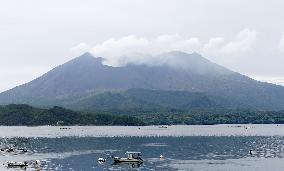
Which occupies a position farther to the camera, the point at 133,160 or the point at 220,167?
the point at 133,160

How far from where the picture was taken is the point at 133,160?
370 ft

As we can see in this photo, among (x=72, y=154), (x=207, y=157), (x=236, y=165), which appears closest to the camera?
(x=236, y=165)

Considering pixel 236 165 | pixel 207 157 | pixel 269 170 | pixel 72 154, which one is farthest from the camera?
pixel 72 154

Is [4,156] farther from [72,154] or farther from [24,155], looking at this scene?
[72,154]

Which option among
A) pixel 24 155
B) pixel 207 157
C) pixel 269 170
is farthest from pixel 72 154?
pixel 269 170

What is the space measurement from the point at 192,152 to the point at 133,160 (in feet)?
99.9

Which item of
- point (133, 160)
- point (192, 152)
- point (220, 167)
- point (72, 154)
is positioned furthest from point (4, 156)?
point (220, 167)

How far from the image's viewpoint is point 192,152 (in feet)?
457

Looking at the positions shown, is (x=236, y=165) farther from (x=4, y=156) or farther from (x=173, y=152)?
(x=4, y=156)

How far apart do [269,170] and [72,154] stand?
53195 millimetres

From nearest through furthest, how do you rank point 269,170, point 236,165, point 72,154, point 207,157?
point 269,170
point 236,165
point 207,157
point 72,154

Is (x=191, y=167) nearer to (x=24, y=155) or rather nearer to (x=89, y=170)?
(x=89, y=170)

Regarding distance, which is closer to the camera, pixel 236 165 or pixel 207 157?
pixel 236 165

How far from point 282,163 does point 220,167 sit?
15338mm
